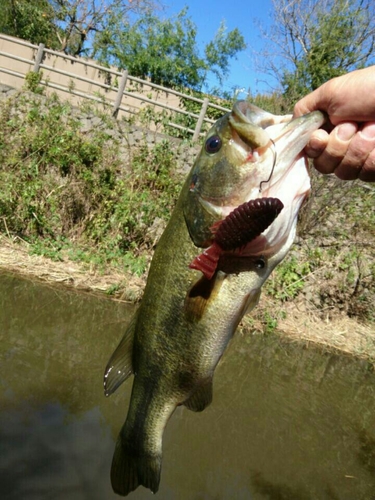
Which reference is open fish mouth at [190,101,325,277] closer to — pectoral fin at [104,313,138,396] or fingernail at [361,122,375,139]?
fingernail at [361,122,375,139]

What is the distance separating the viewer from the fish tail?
4.87ft

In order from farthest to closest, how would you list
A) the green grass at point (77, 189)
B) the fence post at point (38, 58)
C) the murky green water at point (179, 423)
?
1. the fence post at point (38, 58)
2. the green grass at point (77, 189)
3. the murky green water at point (179, 423)

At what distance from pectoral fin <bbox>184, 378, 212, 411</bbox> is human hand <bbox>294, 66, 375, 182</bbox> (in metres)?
0.98

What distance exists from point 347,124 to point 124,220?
6642 millimetres

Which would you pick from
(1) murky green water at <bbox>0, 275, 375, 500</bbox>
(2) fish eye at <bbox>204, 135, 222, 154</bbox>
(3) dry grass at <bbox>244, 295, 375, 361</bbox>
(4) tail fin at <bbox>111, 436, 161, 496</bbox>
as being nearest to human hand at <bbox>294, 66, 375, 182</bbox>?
(2) fish eye at <bbox>204, 135, 222, 154</bbox>

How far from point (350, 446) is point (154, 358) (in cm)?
345

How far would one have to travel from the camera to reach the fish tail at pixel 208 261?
4.87 feet

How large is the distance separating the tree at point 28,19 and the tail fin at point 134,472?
29.5m

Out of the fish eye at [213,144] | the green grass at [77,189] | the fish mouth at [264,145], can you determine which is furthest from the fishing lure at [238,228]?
the green grass at [77,189]

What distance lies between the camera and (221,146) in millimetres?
1601

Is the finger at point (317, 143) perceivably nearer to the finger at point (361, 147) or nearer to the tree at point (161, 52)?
the finger at point (361, 147)

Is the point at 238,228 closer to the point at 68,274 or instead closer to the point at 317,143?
the point at 317,143

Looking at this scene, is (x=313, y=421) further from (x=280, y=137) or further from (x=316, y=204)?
(x=316, y=204)

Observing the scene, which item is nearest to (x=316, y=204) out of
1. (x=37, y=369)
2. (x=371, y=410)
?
(x=371, y=410)
